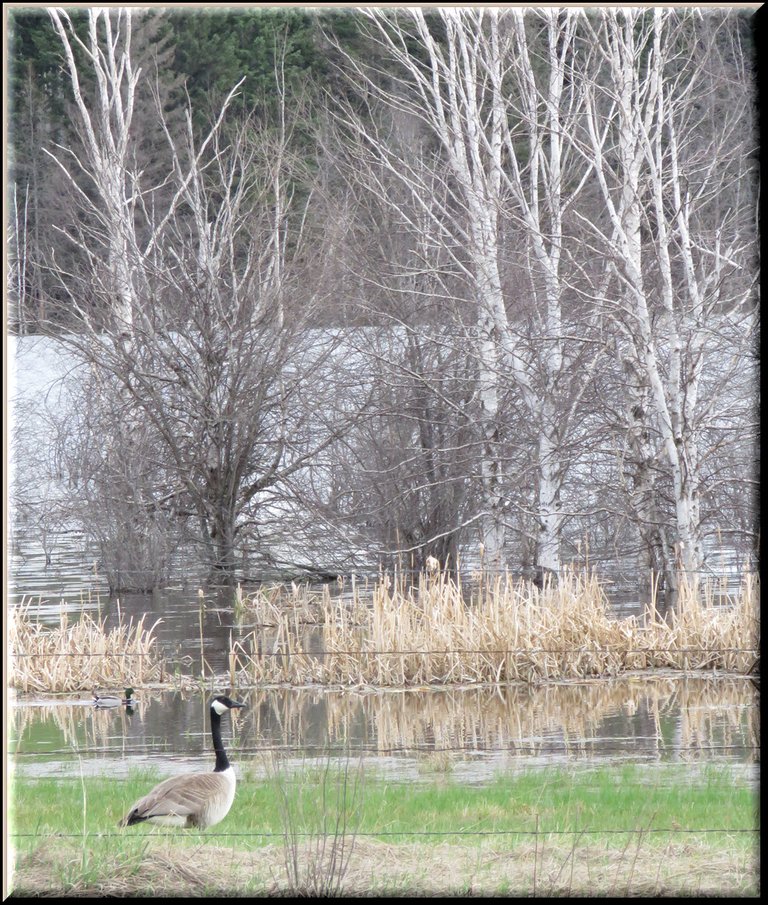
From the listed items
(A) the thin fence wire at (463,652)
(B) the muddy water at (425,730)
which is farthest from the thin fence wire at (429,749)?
(A) the thin fence wire at (463,652)

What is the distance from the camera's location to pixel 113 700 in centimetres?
605

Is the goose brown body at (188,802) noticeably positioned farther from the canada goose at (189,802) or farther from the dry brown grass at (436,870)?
the dry brown grass at (436,870)

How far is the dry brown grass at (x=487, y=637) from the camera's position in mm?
5980

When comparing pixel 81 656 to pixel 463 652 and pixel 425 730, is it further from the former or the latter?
pixel 463 652

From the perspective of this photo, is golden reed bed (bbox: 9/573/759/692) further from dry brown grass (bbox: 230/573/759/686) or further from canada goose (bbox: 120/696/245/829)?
canada goose (bbox: 120/696/245/829)

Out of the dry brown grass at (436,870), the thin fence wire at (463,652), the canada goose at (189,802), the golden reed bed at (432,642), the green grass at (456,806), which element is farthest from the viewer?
the golden reed bed at (432,642)

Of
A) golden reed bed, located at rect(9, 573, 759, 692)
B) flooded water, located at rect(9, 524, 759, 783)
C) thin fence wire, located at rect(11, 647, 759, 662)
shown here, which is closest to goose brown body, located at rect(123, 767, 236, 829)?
flooded water, located at rect(9, 524, 759, 783)

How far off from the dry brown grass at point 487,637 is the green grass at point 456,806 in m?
0.81

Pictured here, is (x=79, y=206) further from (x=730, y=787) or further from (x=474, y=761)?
(x=730, y=787)

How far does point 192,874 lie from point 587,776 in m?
1.82

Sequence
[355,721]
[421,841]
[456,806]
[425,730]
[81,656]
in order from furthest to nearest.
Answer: [81,656], [355,721], [425,730], [456,806], [421,841]

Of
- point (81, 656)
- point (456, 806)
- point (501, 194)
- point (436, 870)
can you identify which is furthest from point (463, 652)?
point (501, 194)

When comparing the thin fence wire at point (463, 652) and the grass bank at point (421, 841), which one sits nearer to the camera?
the grass bank at point (421, 841)

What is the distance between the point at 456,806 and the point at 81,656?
88.4 inches
